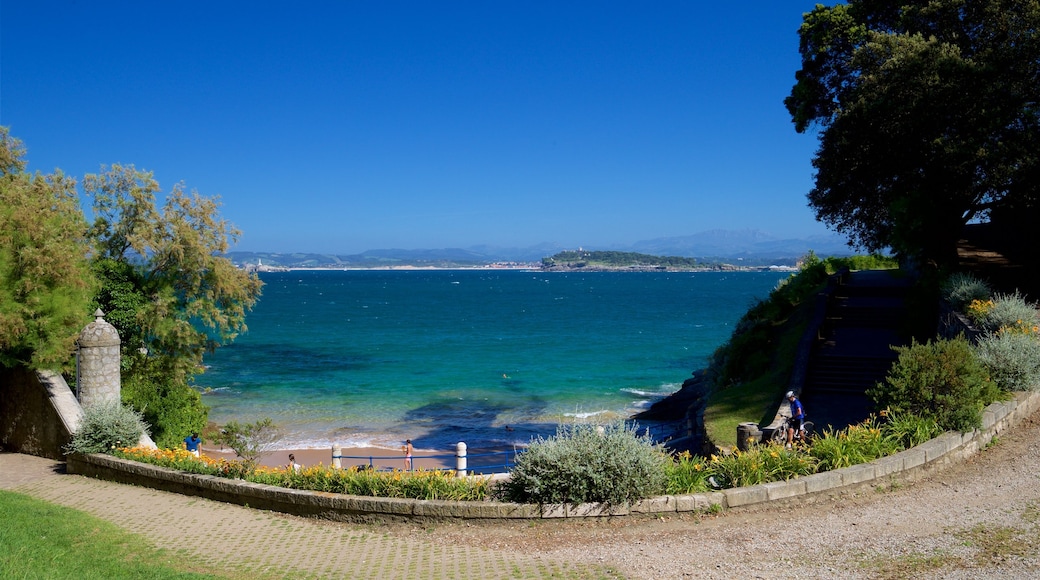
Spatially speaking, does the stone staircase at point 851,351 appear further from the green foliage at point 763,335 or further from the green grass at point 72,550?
the green grass at point 72,550

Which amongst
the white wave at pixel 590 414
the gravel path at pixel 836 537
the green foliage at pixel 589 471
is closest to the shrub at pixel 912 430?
the gravel path at pixel 836 537

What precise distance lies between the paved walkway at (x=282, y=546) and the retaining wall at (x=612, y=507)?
0.66 feet

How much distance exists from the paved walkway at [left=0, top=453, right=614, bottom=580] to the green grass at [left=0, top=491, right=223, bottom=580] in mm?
311

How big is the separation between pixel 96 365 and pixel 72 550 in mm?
7897

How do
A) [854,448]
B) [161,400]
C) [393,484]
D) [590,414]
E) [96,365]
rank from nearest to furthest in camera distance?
1. [393,484]
2. [854,448]
3. [96,365]
4. [161,400]
5. [590,414]

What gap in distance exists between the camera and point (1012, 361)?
14.0 meters

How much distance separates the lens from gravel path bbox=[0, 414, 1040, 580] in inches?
320

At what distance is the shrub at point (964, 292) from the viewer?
64.2 feet

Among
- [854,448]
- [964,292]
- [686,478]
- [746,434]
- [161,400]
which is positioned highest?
[964,292]

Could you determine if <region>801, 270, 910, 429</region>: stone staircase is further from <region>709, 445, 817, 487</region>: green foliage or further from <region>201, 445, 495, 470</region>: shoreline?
<region>201, 445, 495, 470</region>: shoreline

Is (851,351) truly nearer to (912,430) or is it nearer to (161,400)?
(912,430)

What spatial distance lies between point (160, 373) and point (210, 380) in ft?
69.3

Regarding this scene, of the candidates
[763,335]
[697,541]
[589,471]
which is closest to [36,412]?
[589,471]

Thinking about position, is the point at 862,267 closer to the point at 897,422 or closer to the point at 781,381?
the point at 781,381
